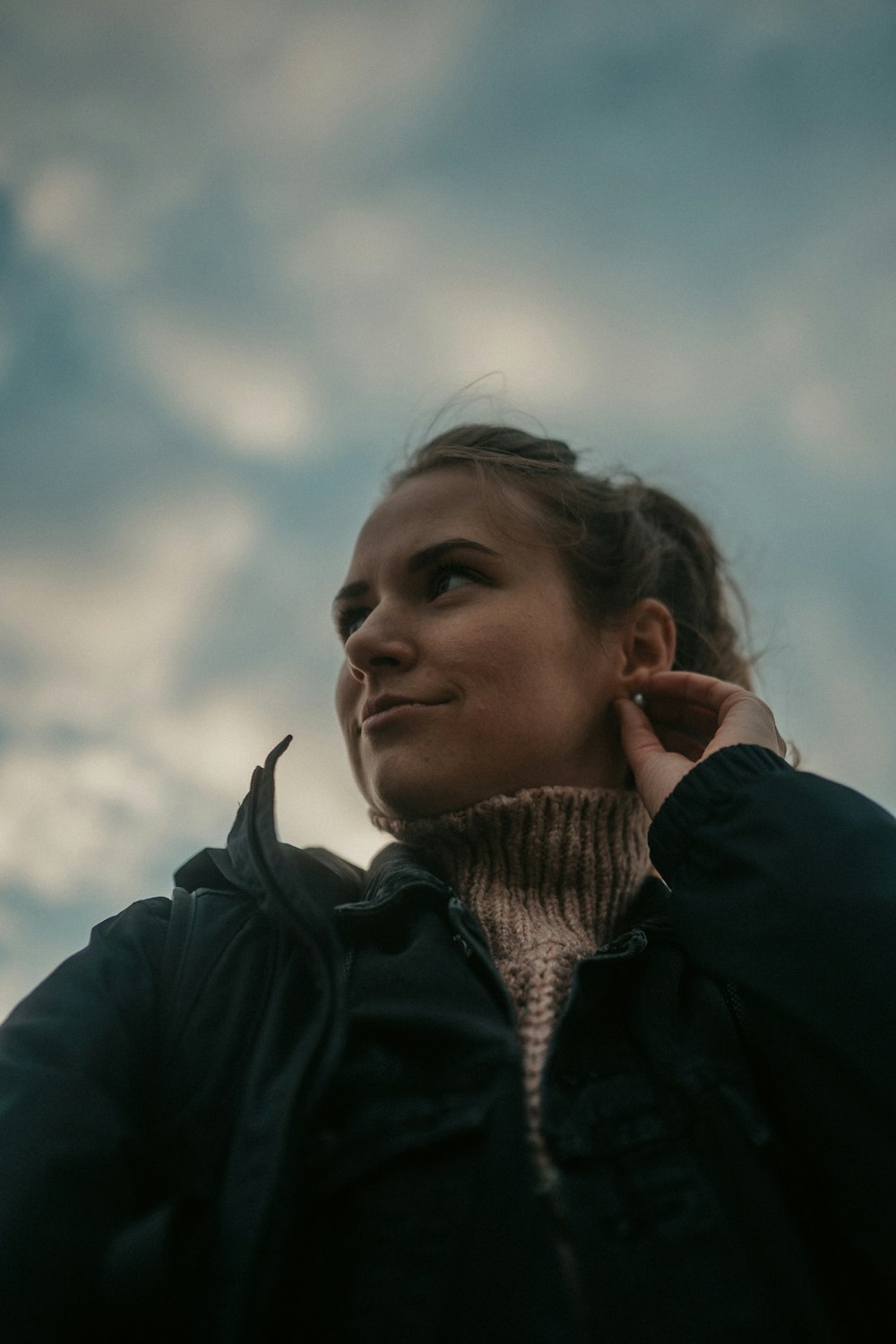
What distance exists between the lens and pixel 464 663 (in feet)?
6.88

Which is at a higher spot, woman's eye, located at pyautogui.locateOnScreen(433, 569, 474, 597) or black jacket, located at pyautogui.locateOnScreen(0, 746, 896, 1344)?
woman's eye, located at pyautogui.locateOnScreen(433, 569, 474, 597)

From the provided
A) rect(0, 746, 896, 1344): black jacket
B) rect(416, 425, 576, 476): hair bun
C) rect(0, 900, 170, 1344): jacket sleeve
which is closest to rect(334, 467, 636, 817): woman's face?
rect(416, 425, 576, 476): hair bun

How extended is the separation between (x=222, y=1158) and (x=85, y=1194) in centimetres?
21

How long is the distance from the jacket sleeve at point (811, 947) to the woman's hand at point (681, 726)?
0.90 ft

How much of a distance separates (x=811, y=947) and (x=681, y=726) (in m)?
1.04

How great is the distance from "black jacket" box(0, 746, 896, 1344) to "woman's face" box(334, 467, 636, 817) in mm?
411

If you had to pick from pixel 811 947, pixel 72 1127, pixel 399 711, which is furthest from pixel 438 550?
pixel 72 1127

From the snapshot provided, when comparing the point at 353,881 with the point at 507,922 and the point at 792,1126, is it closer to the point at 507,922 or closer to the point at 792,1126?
the point at 507,922

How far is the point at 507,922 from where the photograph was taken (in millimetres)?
1864

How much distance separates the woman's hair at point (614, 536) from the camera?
102 inches

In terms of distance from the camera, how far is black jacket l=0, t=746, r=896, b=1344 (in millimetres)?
1113

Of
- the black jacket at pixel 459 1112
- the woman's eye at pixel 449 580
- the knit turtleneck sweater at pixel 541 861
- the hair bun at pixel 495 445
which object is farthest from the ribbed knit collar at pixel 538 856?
the hair bun at pixel 495 445

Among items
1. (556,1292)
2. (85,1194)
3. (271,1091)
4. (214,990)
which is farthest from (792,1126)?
(85,1194)

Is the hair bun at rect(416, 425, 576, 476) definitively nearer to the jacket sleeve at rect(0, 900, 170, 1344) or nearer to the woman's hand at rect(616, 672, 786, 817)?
the woman's hand at rect(616, 672, 786, 817)
